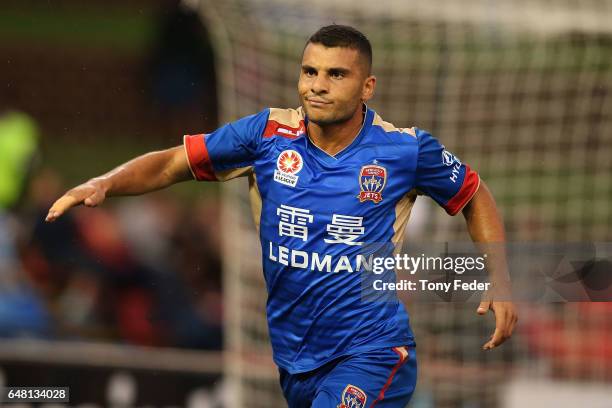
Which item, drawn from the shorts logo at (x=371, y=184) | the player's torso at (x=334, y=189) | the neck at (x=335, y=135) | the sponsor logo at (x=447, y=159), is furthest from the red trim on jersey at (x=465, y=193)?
the neck at (x=335, y=135)

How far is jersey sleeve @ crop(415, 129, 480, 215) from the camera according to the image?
5.82 meters

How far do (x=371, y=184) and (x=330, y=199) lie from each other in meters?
0.19

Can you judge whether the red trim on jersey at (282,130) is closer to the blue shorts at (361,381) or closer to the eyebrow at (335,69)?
the eyebrow at (335,69)

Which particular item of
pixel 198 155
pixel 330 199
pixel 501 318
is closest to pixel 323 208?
pixel 330 199

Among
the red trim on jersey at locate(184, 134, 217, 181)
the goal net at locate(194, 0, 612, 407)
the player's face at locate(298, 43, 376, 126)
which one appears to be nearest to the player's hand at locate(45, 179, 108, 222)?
the red trim on jersey at locate(184, 134, 217, 181)

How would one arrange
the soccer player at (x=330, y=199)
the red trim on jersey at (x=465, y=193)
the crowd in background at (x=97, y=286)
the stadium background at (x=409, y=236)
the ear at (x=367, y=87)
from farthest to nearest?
the crowd in background at (x=97, y=286)
the stadium background at (x=409, y=236)
the red trim on jersey at (x=465, y=193)
the ear at (x=367, y=87)
the soccer player at (x=330, y=199)

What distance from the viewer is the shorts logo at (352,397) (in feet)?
18.3

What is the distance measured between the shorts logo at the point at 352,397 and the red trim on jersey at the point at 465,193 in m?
0.97

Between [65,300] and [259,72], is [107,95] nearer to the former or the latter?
[65,300]

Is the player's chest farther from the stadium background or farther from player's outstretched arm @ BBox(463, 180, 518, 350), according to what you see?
the stadium background

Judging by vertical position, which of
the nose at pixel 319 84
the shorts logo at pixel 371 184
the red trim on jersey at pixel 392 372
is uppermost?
the nose at pixel 319 84

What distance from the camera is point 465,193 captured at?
19.6 ft

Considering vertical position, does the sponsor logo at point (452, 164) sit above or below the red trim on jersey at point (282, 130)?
below

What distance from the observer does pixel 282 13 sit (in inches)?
351
